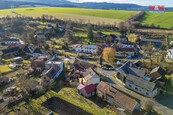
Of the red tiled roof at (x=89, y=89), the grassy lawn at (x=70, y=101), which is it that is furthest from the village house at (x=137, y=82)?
the grassy lawn at (x=70, y=101)

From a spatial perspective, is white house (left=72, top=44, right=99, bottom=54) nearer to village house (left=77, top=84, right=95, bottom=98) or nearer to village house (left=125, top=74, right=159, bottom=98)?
village house (left=125, top=74, right=159, bottom=98)

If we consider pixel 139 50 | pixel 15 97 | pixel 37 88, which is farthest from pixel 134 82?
pixel 139 50

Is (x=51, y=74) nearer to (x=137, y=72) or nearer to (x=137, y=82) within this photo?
(x=137, y=82)

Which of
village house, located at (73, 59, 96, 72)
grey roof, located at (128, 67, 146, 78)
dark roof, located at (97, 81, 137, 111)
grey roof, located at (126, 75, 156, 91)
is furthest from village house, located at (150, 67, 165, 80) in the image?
village house, located at (73, 59, 96, 72)

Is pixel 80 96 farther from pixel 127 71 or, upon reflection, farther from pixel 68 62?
pixel 68 62

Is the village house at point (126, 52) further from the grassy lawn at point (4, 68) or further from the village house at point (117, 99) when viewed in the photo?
the grassy lawn at point (4, 68)
